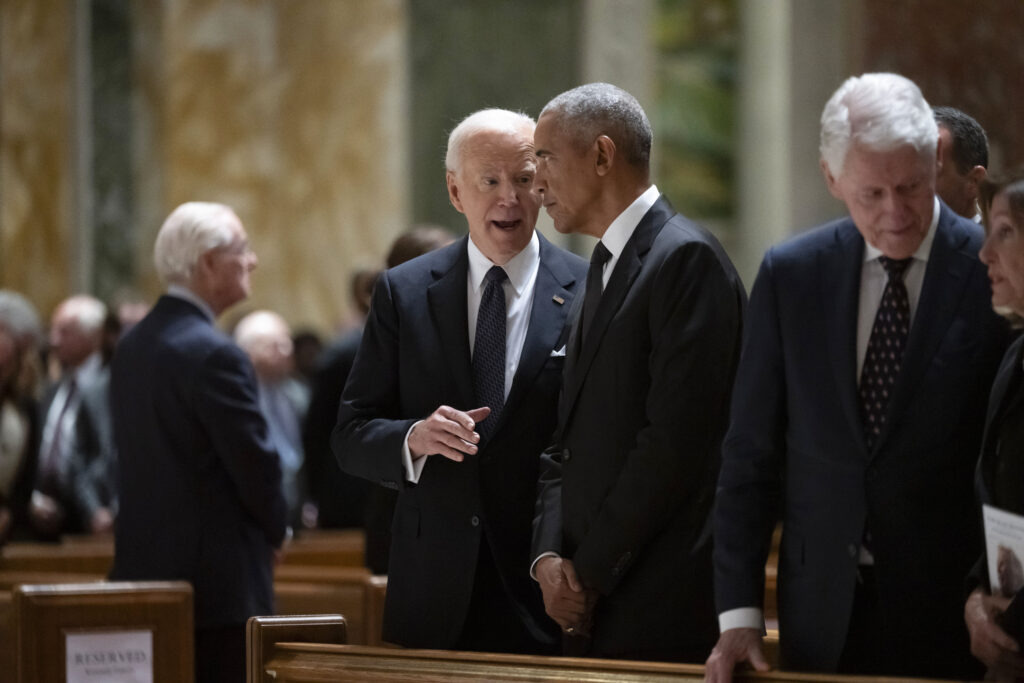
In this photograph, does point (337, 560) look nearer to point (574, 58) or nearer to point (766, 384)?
point (766, 384)

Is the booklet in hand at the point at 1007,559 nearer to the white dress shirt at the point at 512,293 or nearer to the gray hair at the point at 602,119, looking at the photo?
the gray hair at the point at 602,119

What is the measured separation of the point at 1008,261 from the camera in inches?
107

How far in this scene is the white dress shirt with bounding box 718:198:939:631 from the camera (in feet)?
9.41

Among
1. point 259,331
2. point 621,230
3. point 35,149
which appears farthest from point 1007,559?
point 35,149

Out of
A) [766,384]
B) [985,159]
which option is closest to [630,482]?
[766,384]

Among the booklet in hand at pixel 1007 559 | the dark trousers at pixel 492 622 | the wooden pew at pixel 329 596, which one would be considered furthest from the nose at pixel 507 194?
the wooden pew at pixel 329 596

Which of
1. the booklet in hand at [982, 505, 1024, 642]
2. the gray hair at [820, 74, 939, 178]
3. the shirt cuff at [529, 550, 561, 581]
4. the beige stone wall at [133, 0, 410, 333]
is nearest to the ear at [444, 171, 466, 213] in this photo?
the shirt cuff at [529, 550, 561, 581]

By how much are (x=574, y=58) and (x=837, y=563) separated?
9201 millimetres

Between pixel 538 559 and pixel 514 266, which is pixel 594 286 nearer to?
pixel 514 266

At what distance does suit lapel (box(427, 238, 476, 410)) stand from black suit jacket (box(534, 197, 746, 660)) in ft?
1.38

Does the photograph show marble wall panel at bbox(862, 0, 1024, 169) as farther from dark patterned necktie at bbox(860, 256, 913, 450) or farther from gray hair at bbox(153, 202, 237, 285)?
dark patterned necktie at bbox(860, 256, 913, 450)

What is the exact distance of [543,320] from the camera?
12.1 ft

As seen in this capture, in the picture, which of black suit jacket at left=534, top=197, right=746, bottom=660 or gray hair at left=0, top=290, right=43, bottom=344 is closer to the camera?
black suit jacket at left=534, top=197, right=746, bottom=660

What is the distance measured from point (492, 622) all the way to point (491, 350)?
0.65 meters
